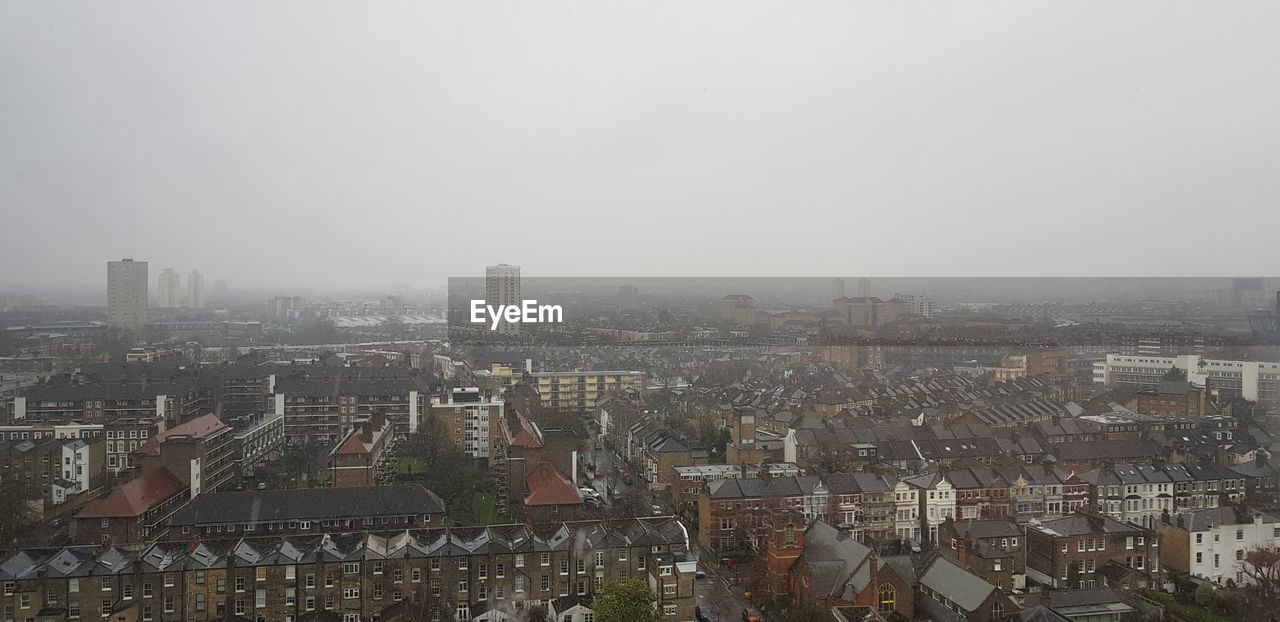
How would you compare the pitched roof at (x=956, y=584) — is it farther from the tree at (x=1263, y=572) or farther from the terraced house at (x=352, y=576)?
the tree at (x=1263, y=572)

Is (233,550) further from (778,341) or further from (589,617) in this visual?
(778,341)

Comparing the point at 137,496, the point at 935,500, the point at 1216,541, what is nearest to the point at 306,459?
the point at 137,496

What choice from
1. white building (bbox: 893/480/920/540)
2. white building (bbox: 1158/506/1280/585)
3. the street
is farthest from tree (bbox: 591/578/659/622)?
white building (bbox: 1158/506/1280/585)

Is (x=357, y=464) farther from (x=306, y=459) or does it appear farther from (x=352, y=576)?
(x=352, y=576)

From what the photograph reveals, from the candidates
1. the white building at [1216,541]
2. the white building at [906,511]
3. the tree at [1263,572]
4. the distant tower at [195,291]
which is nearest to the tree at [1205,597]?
the tree at [1263,572]

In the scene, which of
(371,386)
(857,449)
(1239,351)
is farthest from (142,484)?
(1239,351)

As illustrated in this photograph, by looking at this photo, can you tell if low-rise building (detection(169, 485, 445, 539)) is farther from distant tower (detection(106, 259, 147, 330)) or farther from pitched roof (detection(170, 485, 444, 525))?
distant tower (detection(106, 259, 147, 330))
